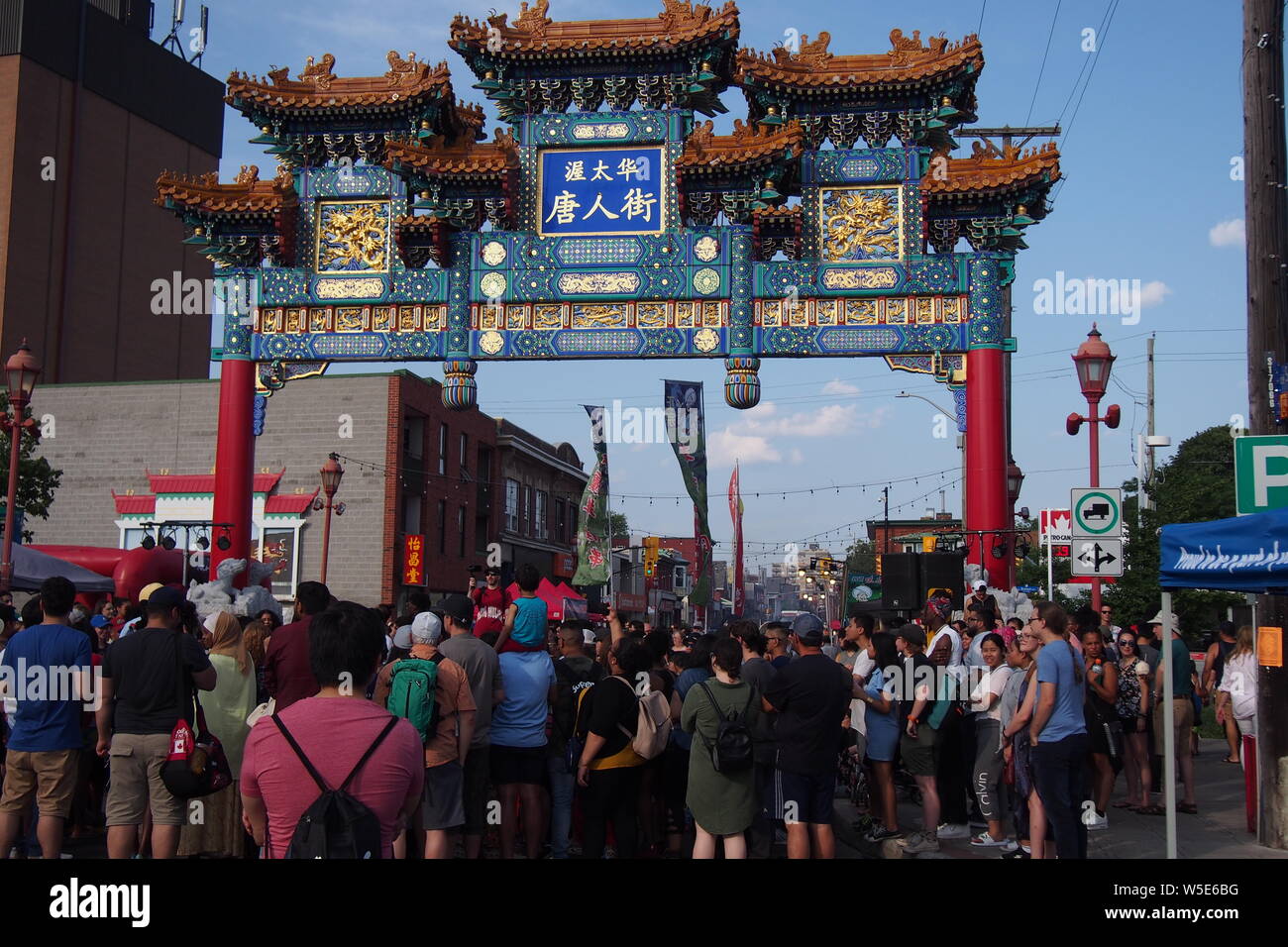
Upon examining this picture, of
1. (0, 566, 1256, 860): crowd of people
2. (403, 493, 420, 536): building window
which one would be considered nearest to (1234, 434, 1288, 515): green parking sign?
(0, 566, 1256, 860): crowd of people

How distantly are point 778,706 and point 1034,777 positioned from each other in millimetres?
1961

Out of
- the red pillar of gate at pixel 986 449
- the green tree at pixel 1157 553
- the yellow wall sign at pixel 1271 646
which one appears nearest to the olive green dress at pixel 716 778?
the yellow wall sign at pixel 1271 646

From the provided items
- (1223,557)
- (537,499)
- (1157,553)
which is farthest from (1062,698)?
(537,499)

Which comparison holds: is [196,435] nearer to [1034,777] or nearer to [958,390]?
[958,390]

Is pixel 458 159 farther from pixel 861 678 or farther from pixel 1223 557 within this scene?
pixel 1223 557

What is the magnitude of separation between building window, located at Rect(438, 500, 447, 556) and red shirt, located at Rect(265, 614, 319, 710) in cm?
3097

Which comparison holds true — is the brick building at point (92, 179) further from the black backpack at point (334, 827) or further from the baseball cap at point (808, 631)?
the black backpack at point (334, 827)

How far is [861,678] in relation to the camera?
10.5 metres

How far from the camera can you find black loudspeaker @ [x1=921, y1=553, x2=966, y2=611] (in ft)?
53.9

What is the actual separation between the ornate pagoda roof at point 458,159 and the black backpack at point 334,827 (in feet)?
51.2

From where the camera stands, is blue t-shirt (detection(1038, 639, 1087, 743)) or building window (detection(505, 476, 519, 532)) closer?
blue t-shirt (detection(1038, 639, 1087, 743))

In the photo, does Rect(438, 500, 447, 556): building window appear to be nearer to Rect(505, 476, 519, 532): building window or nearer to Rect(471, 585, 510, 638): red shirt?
Rect(505, 476, 519, 532): building window

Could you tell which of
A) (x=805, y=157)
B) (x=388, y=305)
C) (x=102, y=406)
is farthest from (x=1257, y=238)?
(x=102, y=406)

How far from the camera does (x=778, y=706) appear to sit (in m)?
8.23
